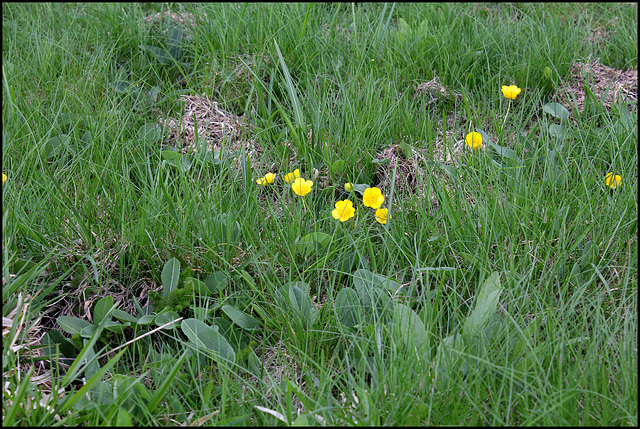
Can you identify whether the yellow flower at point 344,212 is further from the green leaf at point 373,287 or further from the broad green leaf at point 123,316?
the broad green leaf at point 123,316

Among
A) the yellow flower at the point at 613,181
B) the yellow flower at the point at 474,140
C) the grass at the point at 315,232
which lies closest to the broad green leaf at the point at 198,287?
the grass at the point at 315,232

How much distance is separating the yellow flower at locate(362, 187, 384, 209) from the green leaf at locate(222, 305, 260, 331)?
588 mm

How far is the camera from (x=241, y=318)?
62.3 inches

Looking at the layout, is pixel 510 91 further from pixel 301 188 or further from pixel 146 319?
pixel 146 319

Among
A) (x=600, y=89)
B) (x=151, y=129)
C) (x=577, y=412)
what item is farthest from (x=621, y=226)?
(x=151, y=129)

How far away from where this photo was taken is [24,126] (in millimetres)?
2271

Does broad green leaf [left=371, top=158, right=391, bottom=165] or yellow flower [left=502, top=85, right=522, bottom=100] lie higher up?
yellow flower [left=502, top=85, right=522, bottom=100]

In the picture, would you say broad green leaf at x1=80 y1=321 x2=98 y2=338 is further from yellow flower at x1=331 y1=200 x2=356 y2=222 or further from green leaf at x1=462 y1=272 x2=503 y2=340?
green leaf at x1=462 y1=272 x2=503 y2=340

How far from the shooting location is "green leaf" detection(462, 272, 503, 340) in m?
1.43

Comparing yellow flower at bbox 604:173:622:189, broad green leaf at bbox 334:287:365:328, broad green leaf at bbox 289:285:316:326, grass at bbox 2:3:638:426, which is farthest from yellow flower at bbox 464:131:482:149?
broad green leaf at bbox 289:285:316:326

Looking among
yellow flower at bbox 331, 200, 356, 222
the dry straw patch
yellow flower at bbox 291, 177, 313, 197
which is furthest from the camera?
the dry straw patch

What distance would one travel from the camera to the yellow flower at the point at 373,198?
6.04 feet

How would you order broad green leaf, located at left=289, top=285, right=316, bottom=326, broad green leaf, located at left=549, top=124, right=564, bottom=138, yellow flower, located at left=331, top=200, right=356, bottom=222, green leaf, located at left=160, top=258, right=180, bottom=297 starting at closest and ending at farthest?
broad green leaf, located at left=289, top=285, right=316, bottom=326 < green leaf, located at left=160, top=258, right=180, bottom=297 < yellow flower, located at left=331, top=200, right=356, bottom=222 < broad green leaf, located at left=549, top=124, right=564, bottom=138

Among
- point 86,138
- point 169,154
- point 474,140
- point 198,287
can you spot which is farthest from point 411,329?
point 86,138
